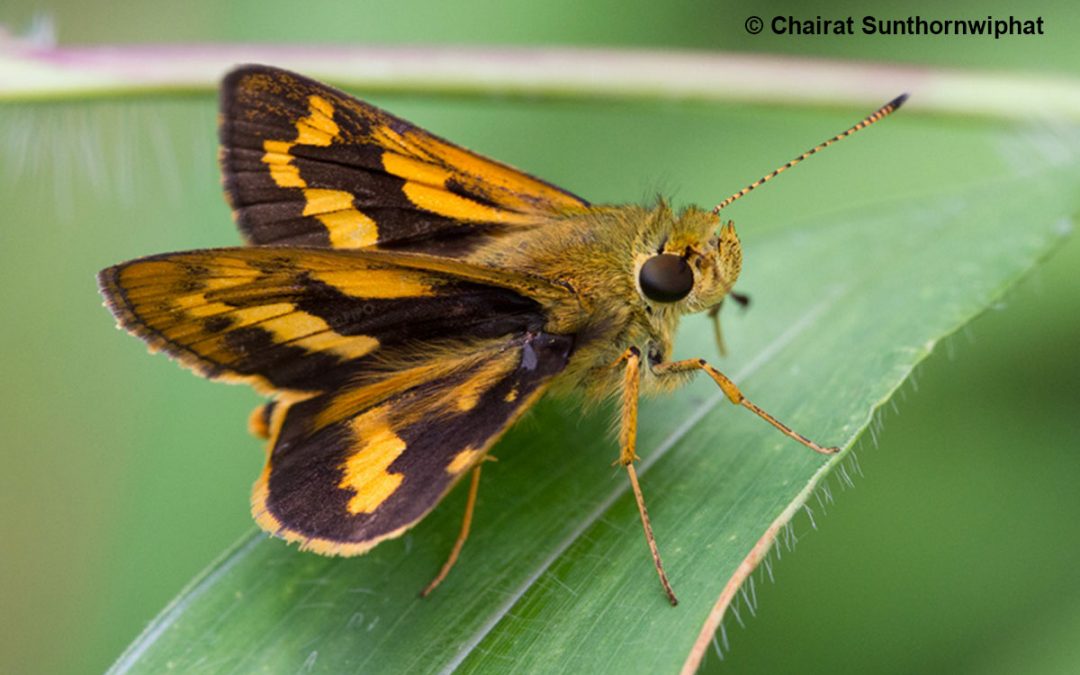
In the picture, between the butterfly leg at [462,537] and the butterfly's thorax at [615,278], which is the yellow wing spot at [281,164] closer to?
the butterfly's thorax at [615,278]

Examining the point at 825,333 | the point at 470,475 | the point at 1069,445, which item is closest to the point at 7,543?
the point at 470,475

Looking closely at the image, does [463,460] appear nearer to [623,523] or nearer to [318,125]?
[623,523]

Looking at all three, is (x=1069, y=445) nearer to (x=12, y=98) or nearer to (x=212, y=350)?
(x=212, y=350)

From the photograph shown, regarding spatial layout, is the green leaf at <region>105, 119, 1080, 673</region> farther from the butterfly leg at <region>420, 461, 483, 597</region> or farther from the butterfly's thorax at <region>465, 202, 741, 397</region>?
the butterfly's thorax at <region>465, 202, 741, 397</region>

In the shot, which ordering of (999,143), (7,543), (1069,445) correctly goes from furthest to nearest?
1. (7,543)
2. (999,143)
3. (1069,445)

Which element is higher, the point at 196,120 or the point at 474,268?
the point at 474,268

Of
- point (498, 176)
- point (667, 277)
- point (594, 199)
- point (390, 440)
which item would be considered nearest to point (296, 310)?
point (390, 440)

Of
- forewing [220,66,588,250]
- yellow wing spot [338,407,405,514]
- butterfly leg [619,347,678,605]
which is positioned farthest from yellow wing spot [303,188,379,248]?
butterfly leg [619,347,678,605]
